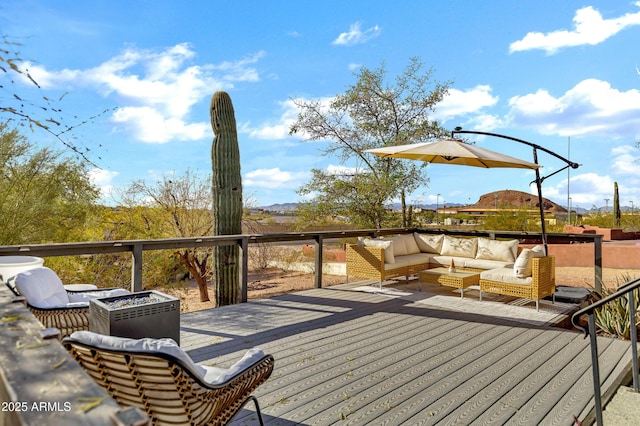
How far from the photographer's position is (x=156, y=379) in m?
1.67

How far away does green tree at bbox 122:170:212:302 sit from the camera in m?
9.92

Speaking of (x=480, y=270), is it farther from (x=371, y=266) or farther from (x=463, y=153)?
(x=463, y=153)

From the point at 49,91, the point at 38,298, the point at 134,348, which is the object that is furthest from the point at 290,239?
the point at 134,348

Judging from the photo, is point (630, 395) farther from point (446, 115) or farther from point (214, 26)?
point (446, 115)

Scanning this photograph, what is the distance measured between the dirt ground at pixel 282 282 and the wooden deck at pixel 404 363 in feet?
15.2

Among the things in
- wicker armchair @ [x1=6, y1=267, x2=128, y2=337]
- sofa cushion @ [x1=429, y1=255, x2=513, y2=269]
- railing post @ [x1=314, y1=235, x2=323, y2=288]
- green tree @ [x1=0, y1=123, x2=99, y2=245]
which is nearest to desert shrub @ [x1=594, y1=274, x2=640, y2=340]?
sofa cushion @ [x1=429, y1=255, x2=513, y2=269]

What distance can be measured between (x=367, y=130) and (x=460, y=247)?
5.70 metres

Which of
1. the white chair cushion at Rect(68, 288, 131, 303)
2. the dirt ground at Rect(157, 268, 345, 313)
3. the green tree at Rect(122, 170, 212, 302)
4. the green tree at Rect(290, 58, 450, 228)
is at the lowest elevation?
the dirt ground at Rect(157, 268, 345, 313)

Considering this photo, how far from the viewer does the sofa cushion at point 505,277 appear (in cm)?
565

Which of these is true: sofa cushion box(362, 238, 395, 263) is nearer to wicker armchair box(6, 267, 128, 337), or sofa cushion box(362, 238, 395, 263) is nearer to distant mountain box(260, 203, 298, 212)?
wicker armchair box(6, 267, 128, 337)

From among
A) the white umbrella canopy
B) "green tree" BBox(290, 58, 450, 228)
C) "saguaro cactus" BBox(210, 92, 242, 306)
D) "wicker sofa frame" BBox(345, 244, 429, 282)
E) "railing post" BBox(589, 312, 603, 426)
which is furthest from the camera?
"green tree" BBox(290, 58, 450, 228)

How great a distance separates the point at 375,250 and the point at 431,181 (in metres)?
5.81

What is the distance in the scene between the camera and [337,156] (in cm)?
1228

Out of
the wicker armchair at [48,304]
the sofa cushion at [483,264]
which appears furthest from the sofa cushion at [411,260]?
the wicker armchair at [48,304]
